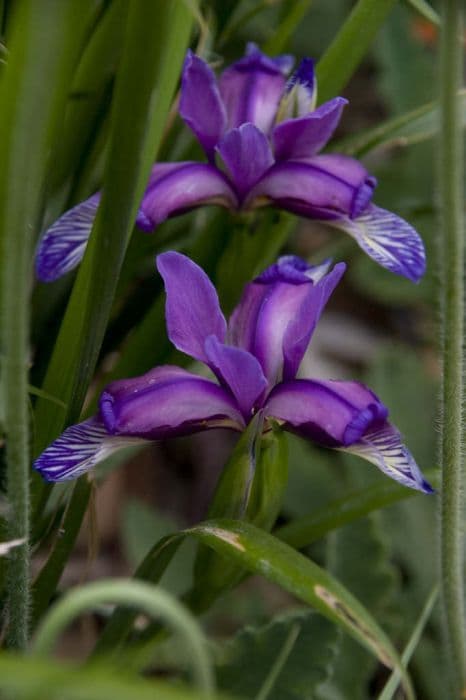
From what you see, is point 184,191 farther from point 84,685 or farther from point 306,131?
point 84,685

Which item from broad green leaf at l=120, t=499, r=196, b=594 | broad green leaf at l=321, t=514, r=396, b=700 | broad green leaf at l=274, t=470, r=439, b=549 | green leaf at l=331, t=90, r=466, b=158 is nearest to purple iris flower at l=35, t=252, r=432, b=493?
broad green leaf at l=274, t=470, r=439, b=549

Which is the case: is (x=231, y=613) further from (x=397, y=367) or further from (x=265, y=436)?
(x=265, y=436)

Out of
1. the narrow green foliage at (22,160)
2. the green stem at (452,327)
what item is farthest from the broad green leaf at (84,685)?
the green stem at (452,327)

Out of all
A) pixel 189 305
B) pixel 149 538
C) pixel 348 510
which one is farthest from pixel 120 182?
pixel 149 538

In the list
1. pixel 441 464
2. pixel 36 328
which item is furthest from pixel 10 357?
pixel 36 328

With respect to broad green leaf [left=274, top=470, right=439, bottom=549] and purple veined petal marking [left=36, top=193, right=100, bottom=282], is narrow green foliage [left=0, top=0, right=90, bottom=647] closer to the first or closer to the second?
purple veined petal marking [left=36, top=193, right=100, bottom=282]

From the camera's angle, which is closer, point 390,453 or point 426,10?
point 390,453
